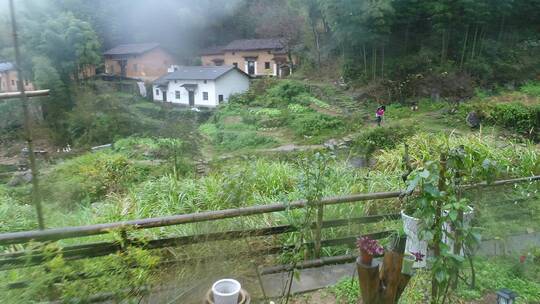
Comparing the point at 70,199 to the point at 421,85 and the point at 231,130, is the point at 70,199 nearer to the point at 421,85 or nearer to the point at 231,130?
the point at 231,130

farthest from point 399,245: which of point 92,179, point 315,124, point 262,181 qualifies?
point 315,124

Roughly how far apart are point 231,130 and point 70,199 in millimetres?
9992

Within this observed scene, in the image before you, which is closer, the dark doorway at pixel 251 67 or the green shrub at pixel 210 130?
the green shrub at pixel 210 130

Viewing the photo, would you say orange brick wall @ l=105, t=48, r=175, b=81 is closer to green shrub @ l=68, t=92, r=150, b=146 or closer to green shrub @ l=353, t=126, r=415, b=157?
green shrub @ l=68, t=92, r=150, b=146

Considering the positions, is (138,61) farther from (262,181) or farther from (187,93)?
(262,181)

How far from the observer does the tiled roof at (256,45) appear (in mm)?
23697

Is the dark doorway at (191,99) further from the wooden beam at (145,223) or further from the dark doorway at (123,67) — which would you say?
the wooden beam at (145,223)

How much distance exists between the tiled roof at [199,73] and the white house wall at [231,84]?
0.29 m

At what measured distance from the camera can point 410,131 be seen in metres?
7.68

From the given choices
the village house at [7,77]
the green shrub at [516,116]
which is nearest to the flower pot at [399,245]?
the village house at [7,77]

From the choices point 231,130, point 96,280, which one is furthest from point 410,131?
point 231,130

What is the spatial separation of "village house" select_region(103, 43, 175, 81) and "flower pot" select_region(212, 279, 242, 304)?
24761 mm

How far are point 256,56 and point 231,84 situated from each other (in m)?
4.29

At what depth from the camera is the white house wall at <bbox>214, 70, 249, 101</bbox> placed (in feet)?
67.9
